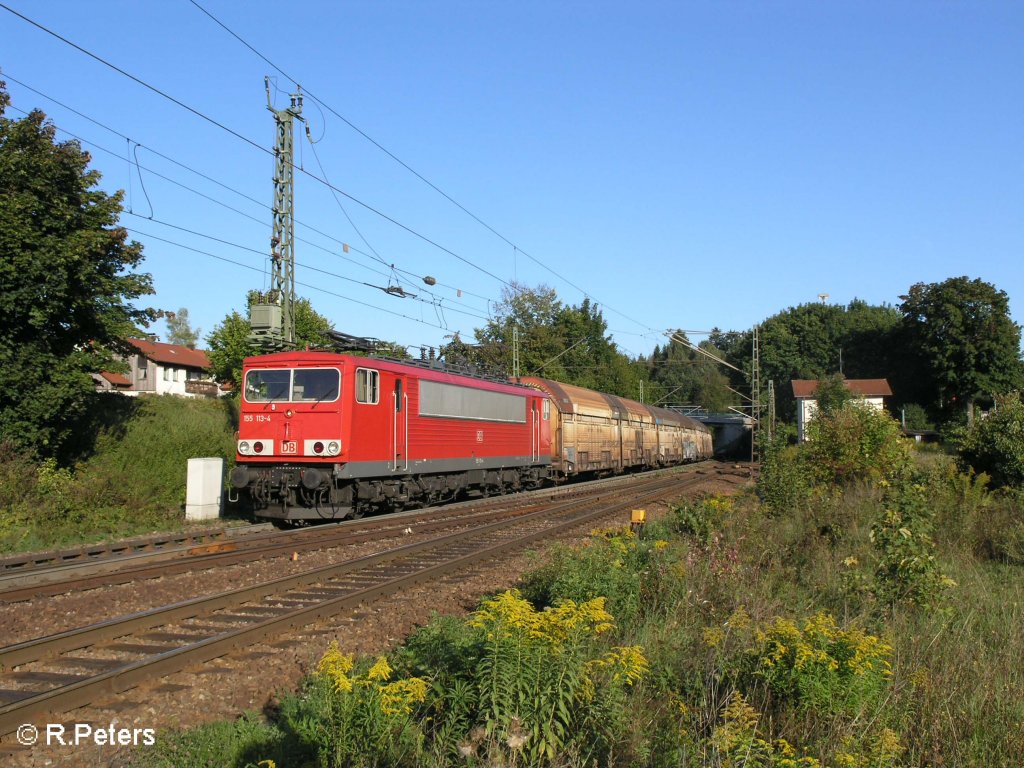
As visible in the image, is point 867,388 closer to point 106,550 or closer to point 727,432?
point 727,432

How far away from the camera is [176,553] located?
1227cm

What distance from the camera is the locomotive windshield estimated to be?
15.5m

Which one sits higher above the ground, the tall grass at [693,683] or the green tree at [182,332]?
the green tree at [182,332]

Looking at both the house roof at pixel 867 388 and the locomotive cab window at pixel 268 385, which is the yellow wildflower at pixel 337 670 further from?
the house roof at pixel 867 388

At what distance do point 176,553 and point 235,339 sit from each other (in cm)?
3173

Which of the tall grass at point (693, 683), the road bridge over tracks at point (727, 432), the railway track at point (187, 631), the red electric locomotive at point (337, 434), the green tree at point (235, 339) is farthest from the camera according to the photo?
the road bridge over tracks at point (727, 432)

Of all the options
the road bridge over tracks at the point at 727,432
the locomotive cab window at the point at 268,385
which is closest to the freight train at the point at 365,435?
→ the locomotive cab window at the point at 268,385

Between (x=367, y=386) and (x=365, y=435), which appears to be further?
(x=367, y=386)

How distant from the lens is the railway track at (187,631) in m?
5.77

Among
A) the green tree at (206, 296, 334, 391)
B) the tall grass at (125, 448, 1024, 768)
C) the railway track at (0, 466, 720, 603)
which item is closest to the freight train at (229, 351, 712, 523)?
the railway track at (0, 466, 720, 603)

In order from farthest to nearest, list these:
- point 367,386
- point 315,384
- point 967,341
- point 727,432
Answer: point 727,432 → point 967,341 → point 367,386 → point 315,384

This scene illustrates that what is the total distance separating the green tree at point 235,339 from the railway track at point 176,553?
25267mm

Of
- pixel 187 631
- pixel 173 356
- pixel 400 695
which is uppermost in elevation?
pixel 173 356

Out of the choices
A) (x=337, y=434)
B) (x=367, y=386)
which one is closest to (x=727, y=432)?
(x=367, y=386)
